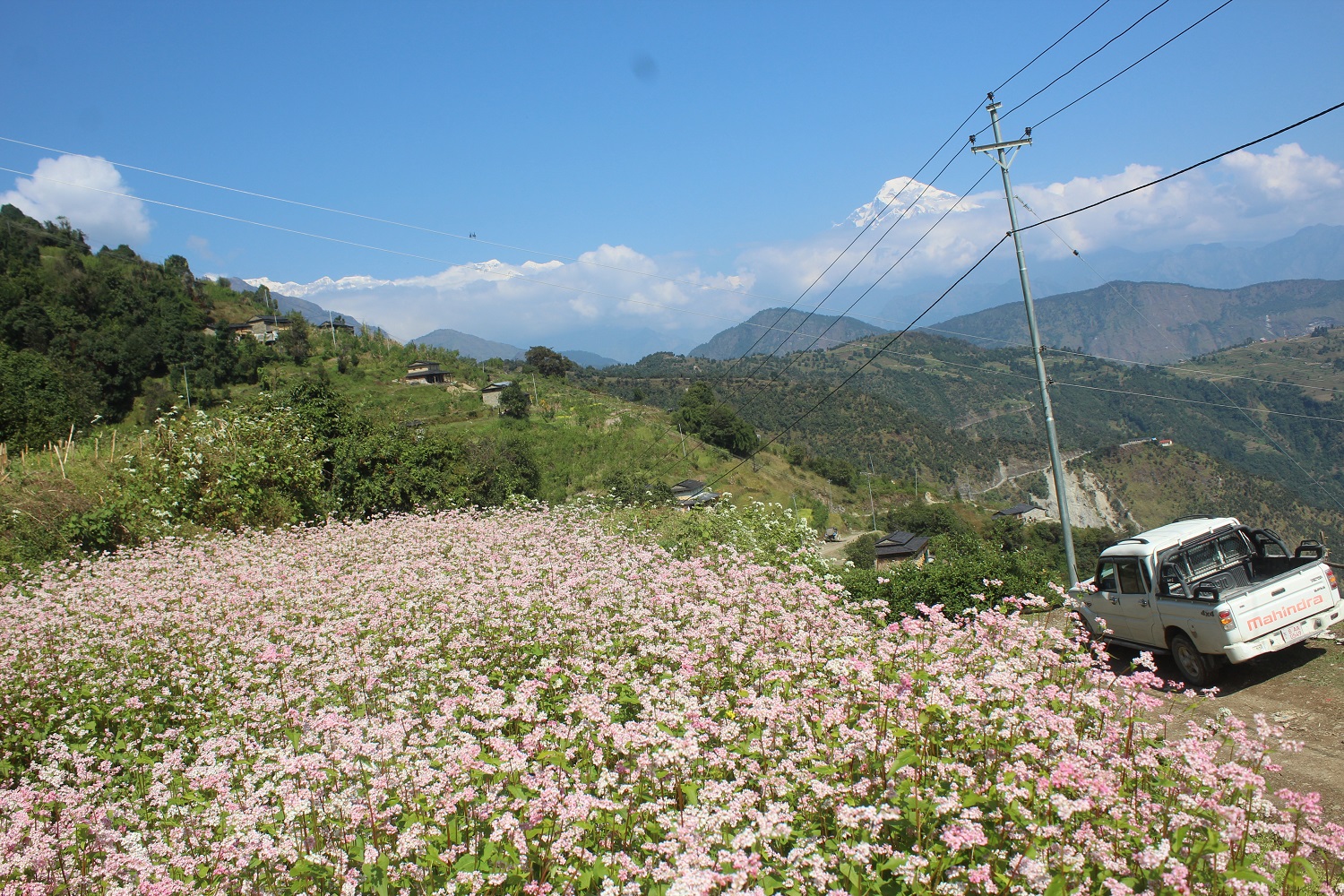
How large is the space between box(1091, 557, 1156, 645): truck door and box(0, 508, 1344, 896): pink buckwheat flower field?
97.4 inches

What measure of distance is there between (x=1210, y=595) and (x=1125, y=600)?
118 cm

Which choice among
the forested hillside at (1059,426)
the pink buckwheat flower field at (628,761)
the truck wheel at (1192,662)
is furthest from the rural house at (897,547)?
the pink buckwheat flower field at (628,761)

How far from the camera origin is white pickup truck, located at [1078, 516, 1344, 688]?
7.58 metres

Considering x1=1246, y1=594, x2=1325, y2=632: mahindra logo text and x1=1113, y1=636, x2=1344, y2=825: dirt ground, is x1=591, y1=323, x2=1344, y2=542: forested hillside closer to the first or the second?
x1=1113, y1=636, x2=1344, y2=825: dirt ground

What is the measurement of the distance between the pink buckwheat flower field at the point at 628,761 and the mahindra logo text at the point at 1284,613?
1860 millimetres

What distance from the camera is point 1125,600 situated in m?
9.03

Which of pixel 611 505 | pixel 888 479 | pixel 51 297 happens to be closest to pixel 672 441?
pixel 611 505

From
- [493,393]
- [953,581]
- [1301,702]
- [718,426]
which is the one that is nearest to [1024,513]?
[718,426]

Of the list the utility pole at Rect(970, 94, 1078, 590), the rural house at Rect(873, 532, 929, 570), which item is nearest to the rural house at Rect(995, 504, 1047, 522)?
the rural house at Rect(873, 532, 929, 570)

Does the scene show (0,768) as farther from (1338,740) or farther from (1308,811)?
(1338,740)

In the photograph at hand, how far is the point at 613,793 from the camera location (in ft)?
12.7

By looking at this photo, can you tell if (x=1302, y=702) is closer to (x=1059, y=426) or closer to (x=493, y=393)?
(x=493, y=393)

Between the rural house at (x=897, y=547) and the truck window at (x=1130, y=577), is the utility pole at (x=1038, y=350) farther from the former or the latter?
the rural house at (x=897, y=547)

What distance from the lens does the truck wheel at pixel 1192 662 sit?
800 cm
